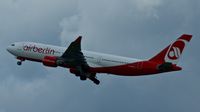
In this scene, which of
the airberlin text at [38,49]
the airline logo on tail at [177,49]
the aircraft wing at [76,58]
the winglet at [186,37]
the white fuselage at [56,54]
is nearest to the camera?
the airline logo on tail at [177,49]

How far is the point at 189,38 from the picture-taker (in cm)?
10519

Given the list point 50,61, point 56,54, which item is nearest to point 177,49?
point 56,54

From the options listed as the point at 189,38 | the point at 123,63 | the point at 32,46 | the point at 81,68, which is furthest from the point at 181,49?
the point at 32,46

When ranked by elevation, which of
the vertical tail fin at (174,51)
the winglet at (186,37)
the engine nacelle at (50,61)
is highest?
the winglet at (186,37)

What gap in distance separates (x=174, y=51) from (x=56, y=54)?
896 inches

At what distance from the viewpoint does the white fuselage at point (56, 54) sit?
109m

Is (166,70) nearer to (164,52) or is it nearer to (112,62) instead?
(164,52)

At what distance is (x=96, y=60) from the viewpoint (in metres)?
110

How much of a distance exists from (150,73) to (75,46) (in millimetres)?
14703

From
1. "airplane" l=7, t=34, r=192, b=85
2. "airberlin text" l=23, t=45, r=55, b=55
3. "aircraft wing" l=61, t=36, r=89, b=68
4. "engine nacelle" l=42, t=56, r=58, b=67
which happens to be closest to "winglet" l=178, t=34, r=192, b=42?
"airplane" l=7, t=34, r=192, b=85

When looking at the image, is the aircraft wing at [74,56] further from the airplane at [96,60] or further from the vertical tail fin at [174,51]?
the vertical tail fin at [174,51]

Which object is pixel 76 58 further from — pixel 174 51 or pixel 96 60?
pixel 174 51

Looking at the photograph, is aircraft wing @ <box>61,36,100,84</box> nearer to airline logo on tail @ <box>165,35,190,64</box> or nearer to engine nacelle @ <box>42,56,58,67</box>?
engine nacelle @ <box>42,56,58,67</box>

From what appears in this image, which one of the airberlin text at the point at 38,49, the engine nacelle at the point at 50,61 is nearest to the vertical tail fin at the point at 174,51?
the engine nacelle at the point at 50,61
